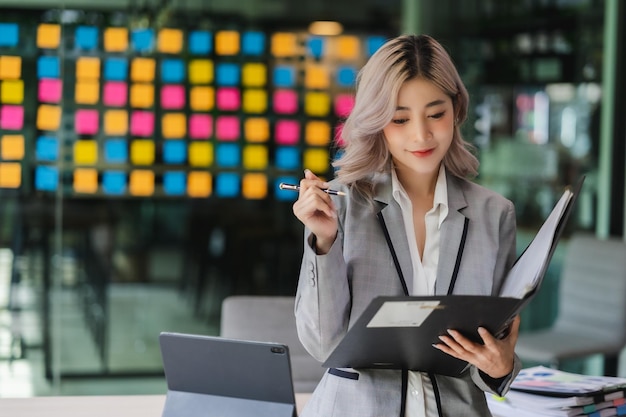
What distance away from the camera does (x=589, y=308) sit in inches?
187

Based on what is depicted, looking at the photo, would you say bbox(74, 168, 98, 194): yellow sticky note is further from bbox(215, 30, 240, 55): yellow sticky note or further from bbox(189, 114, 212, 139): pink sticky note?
bbox(215, 30, 240, 55): yellow sticky note

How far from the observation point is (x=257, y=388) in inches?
73.2

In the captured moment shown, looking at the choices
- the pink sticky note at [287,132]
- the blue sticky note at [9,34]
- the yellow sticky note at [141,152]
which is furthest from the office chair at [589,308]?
the blue sticky note at [9,34]

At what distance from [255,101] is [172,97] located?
1.51 feet

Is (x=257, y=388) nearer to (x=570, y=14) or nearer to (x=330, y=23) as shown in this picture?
(x=330, y=23)

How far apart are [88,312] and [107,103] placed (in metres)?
1.15

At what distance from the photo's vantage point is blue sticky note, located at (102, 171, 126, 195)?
5.21m

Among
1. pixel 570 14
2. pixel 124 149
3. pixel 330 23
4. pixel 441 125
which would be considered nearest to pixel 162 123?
pixel 124 149

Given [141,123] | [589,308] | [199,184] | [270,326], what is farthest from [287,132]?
[270,326]

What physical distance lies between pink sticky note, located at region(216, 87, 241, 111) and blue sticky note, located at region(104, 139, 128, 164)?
0.57 meters

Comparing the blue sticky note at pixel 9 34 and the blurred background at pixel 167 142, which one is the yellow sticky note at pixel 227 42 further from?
the blue sticky note at pixel 9 34

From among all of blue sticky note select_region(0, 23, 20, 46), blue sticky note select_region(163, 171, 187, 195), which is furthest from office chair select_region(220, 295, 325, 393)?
blue sticky note select_region(0, 23, 20, 46)

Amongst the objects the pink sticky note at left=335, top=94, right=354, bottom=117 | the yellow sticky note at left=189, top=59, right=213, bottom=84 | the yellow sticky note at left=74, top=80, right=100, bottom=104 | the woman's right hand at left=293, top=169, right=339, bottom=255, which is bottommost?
the woman's right hand at left=293, top=169, right=339, bottom=255

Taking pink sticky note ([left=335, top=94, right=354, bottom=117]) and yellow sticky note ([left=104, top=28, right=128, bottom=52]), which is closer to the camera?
yellow sticky note ([left=104, top=28, right=128, bottom=52])
